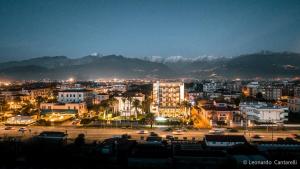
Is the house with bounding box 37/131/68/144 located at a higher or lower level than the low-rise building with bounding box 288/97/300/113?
lower

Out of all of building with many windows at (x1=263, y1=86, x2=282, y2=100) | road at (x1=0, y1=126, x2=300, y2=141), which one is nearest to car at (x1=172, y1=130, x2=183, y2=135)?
road at (x1=0, y1=126, x2=300, y2=141)

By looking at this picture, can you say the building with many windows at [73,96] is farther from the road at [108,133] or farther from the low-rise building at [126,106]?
the road at [108,133]

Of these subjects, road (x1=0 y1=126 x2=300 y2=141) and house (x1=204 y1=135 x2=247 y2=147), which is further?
road (x1=0 y1=126 x2=300 y2=141)

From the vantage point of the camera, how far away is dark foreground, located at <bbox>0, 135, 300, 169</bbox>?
1399cm

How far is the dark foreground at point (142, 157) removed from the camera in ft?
45.9

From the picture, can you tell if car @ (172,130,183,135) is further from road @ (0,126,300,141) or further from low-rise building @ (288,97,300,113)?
low-rise building @ (288,97,300,113)

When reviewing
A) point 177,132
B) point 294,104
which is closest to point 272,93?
point 294,104

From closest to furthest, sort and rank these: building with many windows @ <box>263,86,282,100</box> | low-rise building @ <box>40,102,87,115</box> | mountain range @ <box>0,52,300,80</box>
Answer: low-rise building @ <box>40,102,87,115</box>, building with many windows @ <box>263,86,282,100</box>, mountain range @ <box>0,52,300,80</box>

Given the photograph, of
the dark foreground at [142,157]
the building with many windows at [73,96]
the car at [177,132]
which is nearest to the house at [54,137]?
the dark foreground at [142,157]

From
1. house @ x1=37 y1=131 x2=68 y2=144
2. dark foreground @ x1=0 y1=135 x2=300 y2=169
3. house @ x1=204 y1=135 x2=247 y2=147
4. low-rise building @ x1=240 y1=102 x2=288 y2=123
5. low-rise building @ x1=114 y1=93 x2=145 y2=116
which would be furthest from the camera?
low-rise building @ x1=114 y1=93 x2=145 y2=116

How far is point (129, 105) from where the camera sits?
32844 mm

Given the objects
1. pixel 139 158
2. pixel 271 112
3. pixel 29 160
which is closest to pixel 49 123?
pixel 29 160

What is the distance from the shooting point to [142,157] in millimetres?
14438

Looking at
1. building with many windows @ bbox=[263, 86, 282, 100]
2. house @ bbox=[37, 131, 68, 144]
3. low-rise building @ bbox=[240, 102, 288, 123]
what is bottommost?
house @ bbox=[37, 131, 68, 144]
